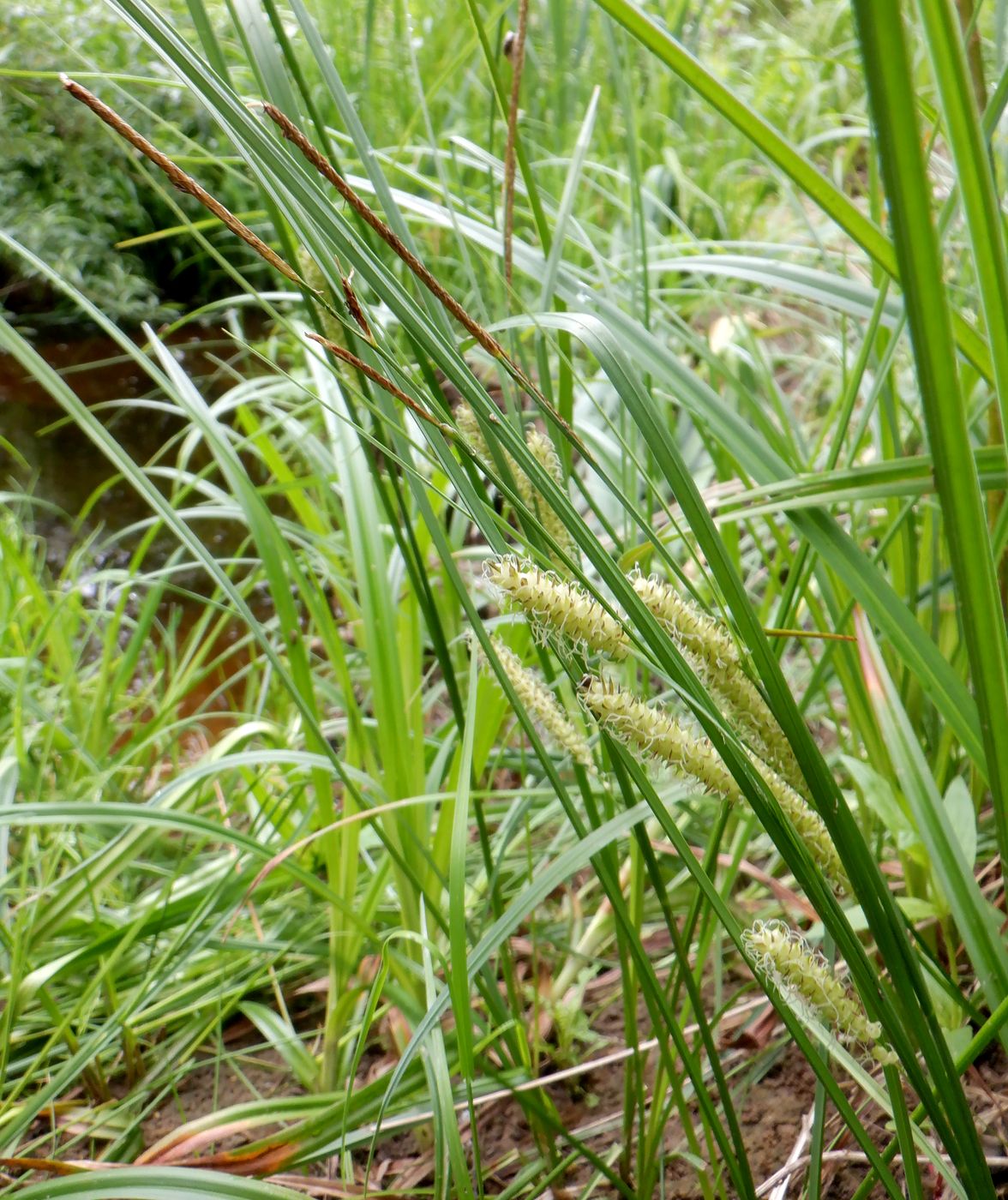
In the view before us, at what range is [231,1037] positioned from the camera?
756mm

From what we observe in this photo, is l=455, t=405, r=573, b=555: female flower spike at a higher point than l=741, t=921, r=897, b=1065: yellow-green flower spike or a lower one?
higher

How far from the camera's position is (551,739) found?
42 cm

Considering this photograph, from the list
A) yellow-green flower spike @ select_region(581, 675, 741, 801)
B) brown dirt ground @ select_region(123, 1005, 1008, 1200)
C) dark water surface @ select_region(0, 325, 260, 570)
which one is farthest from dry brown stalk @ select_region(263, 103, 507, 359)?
dark water surface @ select_region(0, 325, 260, 570)

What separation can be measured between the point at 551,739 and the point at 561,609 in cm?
18

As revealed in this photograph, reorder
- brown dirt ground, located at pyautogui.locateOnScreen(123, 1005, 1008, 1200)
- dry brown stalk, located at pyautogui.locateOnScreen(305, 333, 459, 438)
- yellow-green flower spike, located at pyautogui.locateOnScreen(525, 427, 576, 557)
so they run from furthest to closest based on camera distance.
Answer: brown dirt ground, located at pyautogui.locateOnScreen(123, 1005, 1008, 1200) → yellow-green flower spike, located at pyautogui.locateOnScreen(525, 427, 576, 557) → dry brown stalk, located at pyautogui.locateOnScreen(305, 333, 459, 438)

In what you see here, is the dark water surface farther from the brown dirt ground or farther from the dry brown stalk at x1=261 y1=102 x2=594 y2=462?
the dry brown stalk at x1=261 y1=102 x2=594 y2=462

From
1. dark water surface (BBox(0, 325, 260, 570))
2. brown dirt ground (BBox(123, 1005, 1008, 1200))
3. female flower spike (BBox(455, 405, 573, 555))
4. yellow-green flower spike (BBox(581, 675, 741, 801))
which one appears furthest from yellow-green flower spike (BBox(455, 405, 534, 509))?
dark water surface (BBox(0, 325, 260, 570))

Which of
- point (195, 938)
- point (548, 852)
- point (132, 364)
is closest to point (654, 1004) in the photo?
point (548, 852)

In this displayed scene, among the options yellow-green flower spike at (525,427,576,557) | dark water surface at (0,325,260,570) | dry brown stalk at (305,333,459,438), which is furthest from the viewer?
dark water surface at (0,325,260,570)

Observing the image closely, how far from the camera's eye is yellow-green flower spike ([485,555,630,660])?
25 cm

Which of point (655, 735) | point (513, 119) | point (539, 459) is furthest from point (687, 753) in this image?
point (513, 119)

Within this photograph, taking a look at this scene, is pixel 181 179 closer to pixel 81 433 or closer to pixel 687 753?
pixel 687 753

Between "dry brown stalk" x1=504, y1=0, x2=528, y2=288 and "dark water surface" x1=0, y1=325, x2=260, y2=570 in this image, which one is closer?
"dry brown stalk" x1=504, y1=0, x2=528, y2=288

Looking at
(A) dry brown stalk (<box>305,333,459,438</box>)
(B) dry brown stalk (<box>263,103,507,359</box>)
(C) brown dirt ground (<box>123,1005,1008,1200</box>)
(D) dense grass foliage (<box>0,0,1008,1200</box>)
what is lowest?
(C) brown dirt ground (<box>123,1005,1008,1200</box>)
